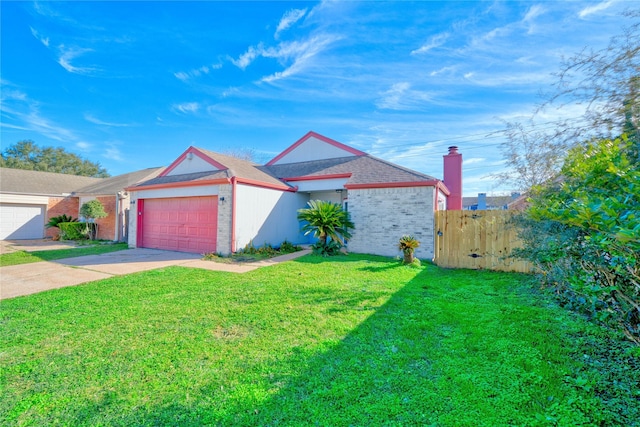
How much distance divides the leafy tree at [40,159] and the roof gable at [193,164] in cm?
3141

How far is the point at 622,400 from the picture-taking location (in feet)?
7.55

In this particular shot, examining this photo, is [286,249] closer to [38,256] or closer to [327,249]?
[327,249]

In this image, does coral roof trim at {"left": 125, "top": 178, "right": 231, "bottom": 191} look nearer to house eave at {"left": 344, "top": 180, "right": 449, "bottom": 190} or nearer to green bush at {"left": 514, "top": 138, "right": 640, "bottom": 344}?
house eave at {"left": 344, "top": 180, "right": 449, "bottom": 190}

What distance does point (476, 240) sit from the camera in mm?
8102

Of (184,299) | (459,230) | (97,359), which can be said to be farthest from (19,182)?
(459,230)

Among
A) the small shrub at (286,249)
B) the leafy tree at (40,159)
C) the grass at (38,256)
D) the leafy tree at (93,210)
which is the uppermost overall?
the leafy tree at (40,159)

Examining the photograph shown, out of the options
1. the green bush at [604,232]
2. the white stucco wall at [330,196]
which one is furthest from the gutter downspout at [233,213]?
the green bush at [604,232]

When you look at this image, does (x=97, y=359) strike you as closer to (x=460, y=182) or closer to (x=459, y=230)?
(x=459, y=230)

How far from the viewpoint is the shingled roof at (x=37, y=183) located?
632 inches

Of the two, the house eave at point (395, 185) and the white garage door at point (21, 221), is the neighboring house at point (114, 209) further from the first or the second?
the house eave at point (395, 185)

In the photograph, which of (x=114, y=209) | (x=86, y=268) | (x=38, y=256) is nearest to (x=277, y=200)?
(x=86, y=268)

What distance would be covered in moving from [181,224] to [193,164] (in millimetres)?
2950

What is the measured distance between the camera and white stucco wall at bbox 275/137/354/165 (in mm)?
14484

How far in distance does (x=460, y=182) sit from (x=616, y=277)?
12252mm
